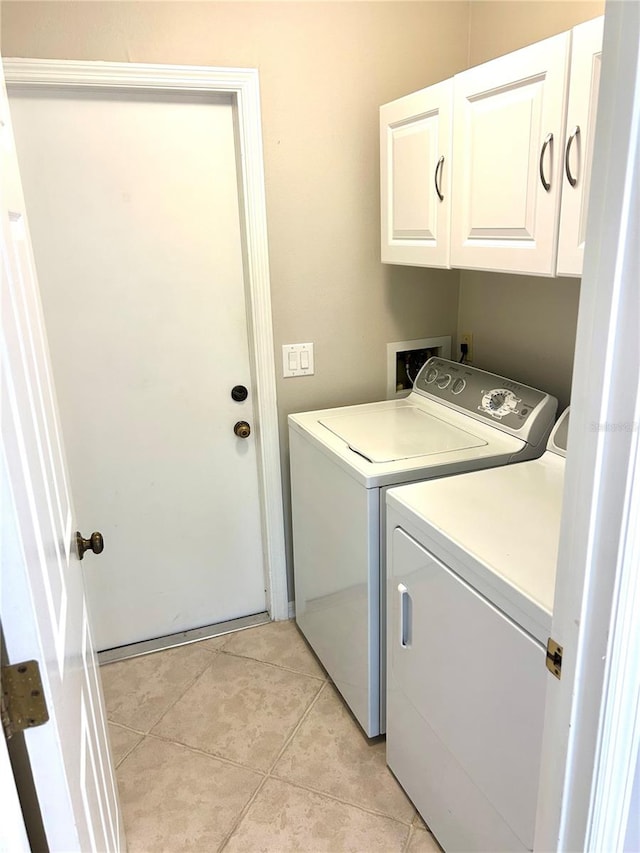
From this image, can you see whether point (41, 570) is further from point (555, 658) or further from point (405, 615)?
point (405, 615)

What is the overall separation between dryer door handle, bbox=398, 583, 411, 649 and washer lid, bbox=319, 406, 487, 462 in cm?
A: 38

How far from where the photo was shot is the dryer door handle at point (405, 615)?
61.9 inches

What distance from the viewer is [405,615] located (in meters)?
1.58

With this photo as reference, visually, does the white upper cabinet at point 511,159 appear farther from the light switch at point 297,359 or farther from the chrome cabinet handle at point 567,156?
the light switch at point 297,359

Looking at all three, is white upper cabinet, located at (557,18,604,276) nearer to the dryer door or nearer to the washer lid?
the washer lid

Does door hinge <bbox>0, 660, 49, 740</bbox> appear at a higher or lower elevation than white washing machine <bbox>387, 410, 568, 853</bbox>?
higher

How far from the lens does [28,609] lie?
0.67 metres

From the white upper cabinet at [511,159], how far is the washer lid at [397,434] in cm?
54

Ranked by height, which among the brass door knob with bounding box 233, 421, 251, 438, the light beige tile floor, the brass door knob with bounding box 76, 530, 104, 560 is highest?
the brass door knob with bounding box 76, 530, 104, 560

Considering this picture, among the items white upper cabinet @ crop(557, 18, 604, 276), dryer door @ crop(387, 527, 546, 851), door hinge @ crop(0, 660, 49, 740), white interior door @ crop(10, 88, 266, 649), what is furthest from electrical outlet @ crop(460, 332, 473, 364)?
door hinge @ crop(0, 660, 49, 740)

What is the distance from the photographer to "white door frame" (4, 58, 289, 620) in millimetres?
1840

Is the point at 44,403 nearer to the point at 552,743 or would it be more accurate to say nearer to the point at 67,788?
the point at 67,788

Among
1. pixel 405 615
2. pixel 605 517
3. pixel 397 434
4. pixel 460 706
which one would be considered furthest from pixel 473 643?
pixel 397 434

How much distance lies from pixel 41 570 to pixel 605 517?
0.69 meters
